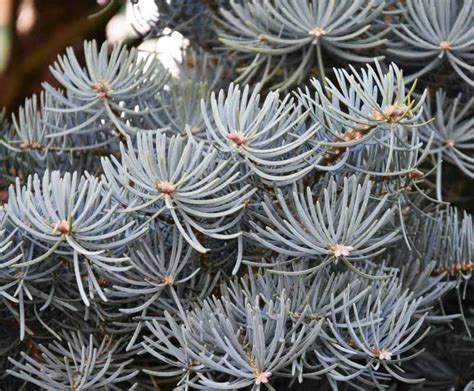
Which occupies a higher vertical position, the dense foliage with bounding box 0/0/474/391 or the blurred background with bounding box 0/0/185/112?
the blurred background with bounding box 0/0/185/112

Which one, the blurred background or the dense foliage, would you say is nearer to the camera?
the dense foliage

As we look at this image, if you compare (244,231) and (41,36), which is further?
(41,36)

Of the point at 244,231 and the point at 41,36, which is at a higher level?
the point at 41,36

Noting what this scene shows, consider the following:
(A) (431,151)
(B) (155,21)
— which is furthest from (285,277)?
(B) (155,21)

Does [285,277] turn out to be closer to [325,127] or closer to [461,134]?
[325,127]
